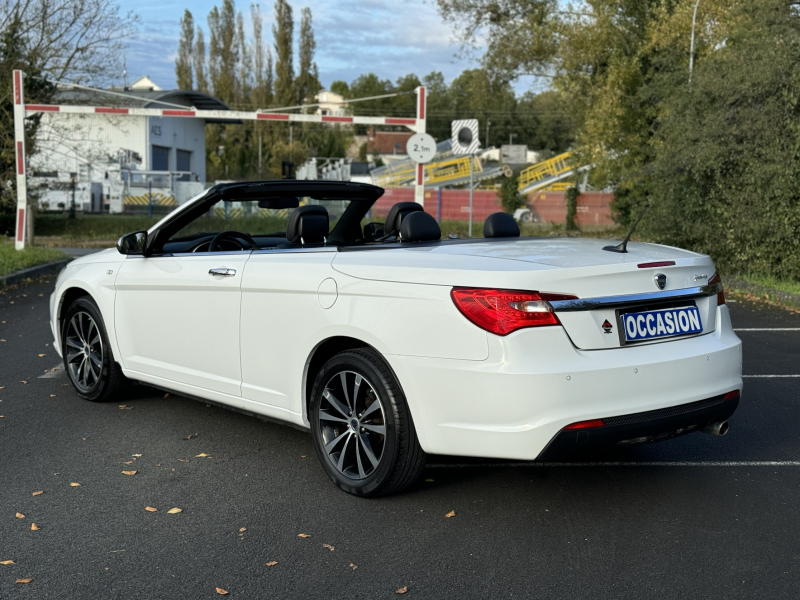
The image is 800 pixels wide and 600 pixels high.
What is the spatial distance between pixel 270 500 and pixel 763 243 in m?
11.7

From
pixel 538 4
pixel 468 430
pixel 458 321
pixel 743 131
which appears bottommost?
pixel 468 430

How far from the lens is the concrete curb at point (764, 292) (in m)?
12.2

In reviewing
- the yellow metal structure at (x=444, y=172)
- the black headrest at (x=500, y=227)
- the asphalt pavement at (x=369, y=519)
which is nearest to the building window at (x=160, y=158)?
the yellow metal structure at (x=444, y=172)

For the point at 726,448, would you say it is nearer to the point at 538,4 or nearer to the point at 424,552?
the point at 424,552

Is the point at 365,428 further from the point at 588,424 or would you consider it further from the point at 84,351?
the point at 84,351

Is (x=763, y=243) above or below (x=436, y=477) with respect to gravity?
above

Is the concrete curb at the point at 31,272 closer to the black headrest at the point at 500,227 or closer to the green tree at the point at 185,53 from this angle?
the black headrest at the point at 500,227

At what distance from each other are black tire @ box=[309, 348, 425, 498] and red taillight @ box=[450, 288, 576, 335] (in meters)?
0.60

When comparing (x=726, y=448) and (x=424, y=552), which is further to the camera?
(x=726, y=448)

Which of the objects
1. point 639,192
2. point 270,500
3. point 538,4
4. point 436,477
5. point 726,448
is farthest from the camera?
point 538,4

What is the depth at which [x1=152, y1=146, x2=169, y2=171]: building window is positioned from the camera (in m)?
45.6

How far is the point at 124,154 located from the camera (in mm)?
41594

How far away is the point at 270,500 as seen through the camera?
4242 mm

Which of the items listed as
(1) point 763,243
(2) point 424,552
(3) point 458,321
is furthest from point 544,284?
(1) point 763,243
